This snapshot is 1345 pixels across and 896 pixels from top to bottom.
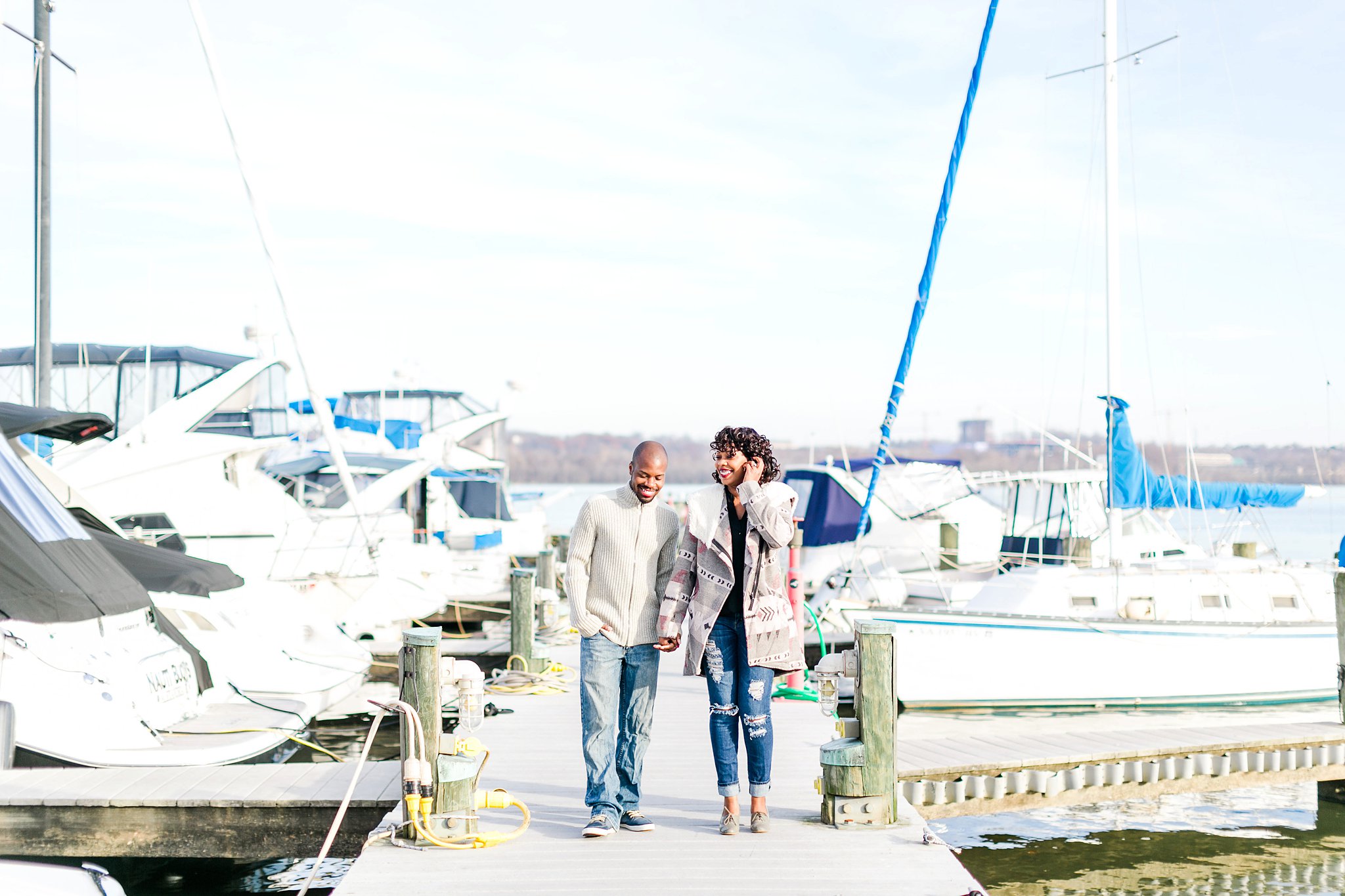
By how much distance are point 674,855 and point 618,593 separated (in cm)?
120

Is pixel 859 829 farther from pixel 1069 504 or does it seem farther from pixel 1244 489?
pixel 1244 489

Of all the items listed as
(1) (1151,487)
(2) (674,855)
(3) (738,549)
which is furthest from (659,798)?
(1) (1151,487)

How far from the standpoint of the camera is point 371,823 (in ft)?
22.1

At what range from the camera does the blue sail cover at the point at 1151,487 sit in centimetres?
1559

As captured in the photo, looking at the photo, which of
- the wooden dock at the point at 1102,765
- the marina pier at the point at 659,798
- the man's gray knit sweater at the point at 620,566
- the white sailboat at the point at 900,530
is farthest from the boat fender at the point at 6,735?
the white sailboat at the point at 900,530

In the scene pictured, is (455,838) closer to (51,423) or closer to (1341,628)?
(51,423)

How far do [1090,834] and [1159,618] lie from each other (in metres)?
5.04

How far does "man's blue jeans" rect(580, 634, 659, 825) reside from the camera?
5434mm

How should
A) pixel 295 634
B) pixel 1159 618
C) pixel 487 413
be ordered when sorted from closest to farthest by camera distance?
1. pixel 295 634
2. pixel 1159 618
3. pixel 487 413

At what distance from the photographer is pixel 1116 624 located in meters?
13.6

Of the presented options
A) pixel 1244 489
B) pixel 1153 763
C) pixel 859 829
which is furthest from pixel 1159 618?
pixel 859 829

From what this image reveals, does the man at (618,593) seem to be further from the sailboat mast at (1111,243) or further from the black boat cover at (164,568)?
the sailboat mast at (1111,243)

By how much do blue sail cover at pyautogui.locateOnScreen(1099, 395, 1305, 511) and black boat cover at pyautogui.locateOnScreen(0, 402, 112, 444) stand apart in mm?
11780

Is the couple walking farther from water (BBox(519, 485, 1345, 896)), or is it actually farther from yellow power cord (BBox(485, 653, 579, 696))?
yellow power cord (BBox(485, 653, 579, 696))
